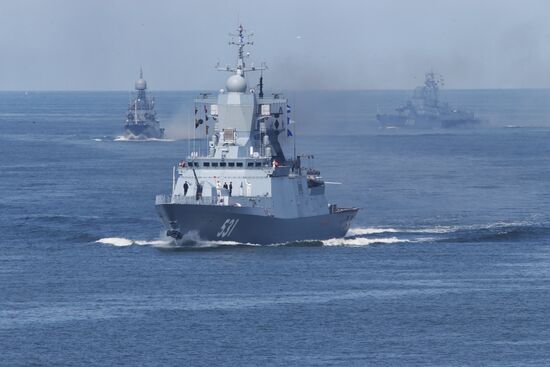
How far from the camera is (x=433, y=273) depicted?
260 feet

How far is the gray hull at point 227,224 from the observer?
279 ft

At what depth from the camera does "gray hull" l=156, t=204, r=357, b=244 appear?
279 ft

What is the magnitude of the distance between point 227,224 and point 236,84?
10784 mm

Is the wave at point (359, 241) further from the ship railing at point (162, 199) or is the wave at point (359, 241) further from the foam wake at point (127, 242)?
the ship railing at point (162, 199)

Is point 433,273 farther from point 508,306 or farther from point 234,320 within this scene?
point 234,320

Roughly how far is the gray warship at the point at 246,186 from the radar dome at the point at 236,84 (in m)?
0.06

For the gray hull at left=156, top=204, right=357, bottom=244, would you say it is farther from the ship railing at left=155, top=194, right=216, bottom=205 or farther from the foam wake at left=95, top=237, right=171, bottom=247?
the foam wake at left=95, top=237, right=171, bottom=247

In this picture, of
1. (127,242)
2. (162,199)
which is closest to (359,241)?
(162,199)

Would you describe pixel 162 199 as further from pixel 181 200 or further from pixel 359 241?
pixel 359 241

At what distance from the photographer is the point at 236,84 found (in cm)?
9250

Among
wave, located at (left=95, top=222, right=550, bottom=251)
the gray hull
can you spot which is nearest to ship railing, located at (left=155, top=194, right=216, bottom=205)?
the gray hull

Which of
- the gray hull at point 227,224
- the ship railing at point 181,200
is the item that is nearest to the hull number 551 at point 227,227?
the gray hull at point 227,224

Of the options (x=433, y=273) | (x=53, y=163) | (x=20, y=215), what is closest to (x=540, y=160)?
(x=53, y=163)

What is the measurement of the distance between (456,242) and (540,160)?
263 feet
